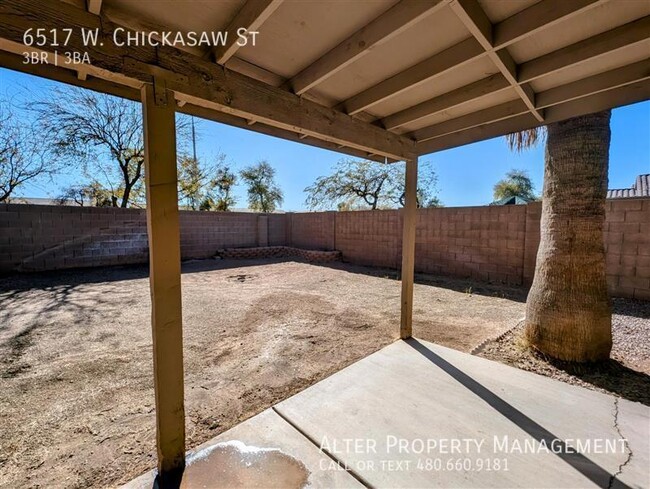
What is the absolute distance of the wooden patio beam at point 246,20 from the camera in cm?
117

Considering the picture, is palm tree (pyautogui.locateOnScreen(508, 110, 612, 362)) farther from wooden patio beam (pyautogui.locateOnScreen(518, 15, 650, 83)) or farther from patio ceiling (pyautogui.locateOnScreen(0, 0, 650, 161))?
wooden patio beam (pyautogui.locateOnScreen(518, 15, 650, 83))

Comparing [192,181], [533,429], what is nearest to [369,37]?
[533,429]

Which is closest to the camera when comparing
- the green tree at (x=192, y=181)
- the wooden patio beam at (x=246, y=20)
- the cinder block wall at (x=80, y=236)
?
the wooden patio beam at (x=246, y=20)

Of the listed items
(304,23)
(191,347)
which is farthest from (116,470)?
(304,23)

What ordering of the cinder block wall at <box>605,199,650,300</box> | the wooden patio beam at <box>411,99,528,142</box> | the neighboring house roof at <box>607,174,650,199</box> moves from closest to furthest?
the wooden patio beam at <box>411,99,528,142</box> → the cinder block wall at <box>605,199,650,300</box> → the neighboring house roof at <box>607,174,650,199</box>

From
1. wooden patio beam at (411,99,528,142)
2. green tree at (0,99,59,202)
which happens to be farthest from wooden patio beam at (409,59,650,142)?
green tree at (0,99,59,202)

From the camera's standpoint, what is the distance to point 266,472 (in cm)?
144

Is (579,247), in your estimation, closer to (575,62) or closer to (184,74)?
(575,62)

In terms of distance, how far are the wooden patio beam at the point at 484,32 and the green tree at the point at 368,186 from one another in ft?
41.2

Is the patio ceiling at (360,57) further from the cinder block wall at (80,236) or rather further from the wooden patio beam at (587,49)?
the cinder block wall at (80,236)

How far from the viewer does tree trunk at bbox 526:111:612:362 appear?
2465mm

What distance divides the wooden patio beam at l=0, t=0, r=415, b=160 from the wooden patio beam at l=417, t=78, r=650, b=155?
102cm

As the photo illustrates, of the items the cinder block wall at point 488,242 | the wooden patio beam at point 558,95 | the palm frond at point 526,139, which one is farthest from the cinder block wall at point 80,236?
the palm frond at point 526,139

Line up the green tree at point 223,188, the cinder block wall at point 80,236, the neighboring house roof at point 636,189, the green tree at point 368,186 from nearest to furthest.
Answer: the cinder block wall at point 80,236, the neighboring house roof at point 636,189, the green tree at point 223,188, the green tree at point 368,186
